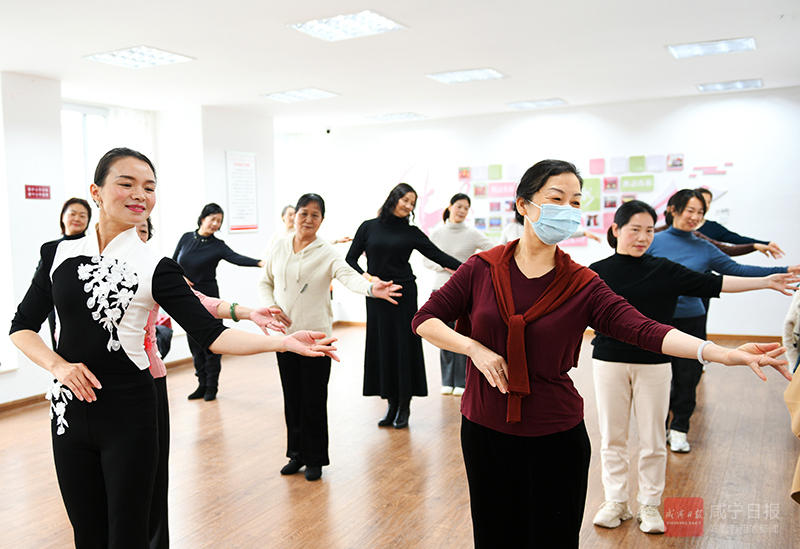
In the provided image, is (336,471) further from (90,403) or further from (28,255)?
(28,255)

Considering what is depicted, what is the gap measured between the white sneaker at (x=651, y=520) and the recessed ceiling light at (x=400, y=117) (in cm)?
651

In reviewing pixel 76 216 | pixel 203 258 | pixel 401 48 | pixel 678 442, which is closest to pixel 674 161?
pixel 401 48

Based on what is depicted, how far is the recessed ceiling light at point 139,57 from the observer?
16.8 ft

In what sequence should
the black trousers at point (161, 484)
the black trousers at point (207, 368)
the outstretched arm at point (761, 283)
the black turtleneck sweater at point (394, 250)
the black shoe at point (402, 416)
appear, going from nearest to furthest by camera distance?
1. the black trousers at point (161, 484)
2. the outstretched arm at point (761, 283)
3. the black turtleneck sweater at point (394, 250)
4. the black shoe at point (402, 416)
5. the black trousers at point (207, 368)

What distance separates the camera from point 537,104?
819 cm

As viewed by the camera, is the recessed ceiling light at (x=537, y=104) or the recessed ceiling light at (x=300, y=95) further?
the recessed ceiling light at (x=537, y=104)

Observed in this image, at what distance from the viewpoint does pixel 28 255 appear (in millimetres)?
5668

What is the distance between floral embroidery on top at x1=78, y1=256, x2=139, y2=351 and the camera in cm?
180

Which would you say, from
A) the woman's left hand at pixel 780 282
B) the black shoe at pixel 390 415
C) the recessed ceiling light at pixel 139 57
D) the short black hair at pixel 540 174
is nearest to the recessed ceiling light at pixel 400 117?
the recessed ceiling light at pixel 139 57

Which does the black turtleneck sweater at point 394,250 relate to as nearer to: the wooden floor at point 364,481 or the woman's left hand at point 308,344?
the wooden floor at point 364,481

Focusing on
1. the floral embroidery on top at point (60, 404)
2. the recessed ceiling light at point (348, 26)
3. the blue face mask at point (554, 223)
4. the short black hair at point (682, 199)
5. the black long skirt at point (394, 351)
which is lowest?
the black long skirt at point (394, 351)

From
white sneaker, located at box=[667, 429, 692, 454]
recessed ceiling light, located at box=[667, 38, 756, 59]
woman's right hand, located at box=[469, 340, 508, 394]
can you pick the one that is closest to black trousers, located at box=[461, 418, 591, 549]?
woman's right hand, located at box=[469, 340, 508, 394]

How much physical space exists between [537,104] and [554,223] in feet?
21.9

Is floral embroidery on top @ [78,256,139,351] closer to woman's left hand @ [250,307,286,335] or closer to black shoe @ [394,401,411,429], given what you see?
woman's left hand @ [250,307,286,335]
